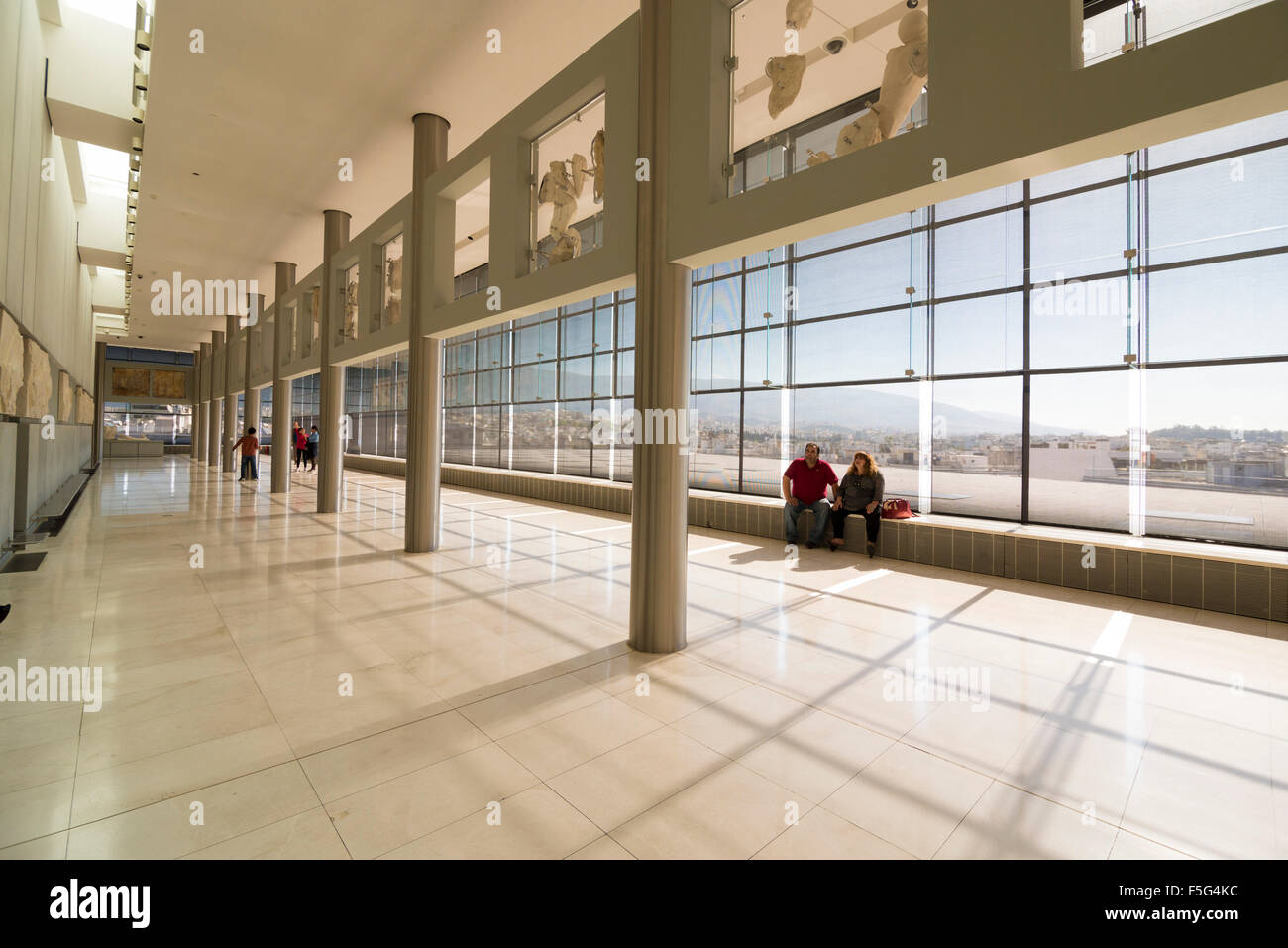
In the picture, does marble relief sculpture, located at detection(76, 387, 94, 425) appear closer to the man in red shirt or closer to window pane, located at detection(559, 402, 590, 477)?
window pane, located at detection(559, 402, 590, 477)

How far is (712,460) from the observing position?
1301 cm

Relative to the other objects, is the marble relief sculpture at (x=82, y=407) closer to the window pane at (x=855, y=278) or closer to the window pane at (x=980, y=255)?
the window pane at (x=855, y=278)

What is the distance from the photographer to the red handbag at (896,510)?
896 centimetres

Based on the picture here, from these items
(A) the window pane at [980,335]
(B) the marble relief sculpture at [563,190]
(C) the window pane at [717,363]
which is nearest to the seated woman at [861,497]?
(A) the window pane at [980,335]

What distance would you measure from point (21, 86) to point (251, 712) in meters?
8.84

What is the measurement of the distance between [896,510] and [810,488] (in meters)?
1.30

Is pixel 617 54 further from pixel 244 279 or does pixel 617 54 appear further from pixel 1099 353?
pixel 244 279

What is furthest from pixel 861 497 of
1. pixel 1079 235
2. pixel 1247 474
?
pixel 1079 235

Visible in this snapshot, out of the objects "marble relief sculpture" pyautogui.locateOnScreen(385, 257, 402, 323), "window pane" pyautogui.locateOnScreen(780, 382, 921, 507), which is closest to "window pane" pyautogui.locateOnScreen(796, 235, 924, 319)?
"window pane" pyautogui.locateOnScreen(780, 382, 921, 507)

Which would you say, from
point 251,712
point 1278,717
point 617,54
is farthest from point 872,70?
point 251,712

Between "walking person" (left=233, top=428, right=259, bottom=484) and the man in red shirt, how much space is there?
676 inches

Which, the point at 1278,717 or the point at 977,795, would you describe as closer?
the point at 977,795

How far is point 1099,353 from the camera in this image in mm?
7801

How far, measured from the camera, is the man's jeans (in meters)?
9.48
